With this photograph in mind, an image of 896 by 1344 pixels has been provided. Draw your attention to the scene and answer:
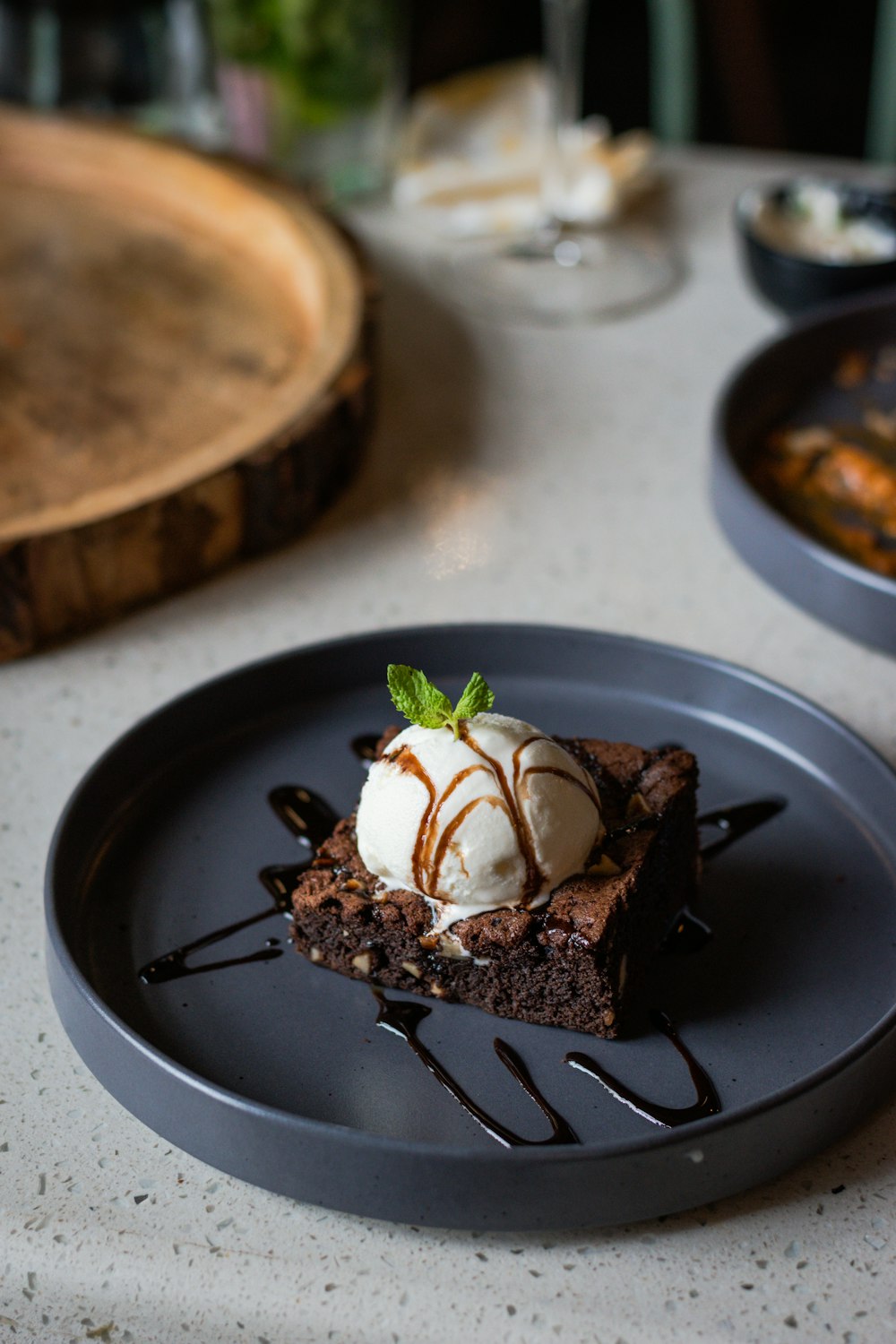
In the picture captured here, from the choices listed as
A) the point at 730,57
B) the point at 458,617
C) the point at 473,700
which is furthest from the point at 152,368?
the point at 730,57

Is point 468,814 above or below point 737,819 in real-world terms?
above

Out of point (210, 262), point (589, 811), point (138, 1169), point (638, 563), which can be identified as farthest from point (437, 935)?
point (210, 262)

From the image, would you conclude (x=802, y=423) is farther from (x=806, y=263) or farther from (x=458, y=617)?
(x=458, y=617)

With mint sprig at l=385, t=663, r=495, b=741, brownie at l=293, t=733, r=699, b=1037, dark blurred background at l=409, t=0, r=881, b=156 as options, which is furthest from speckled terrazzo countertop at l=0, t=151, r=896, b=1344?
dark blurred background at l=409, t=0, r=881, b=156

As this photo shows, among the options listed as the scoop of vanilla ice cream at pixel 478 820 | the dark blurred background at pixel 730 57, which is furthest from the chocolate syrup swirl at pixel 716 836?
the dark blurred background at pixel 730 57

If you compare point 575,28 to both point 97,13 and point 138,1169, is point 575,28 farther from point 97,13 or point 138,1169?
point 138,1169

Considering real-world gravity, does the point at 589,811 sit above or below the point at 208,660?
above

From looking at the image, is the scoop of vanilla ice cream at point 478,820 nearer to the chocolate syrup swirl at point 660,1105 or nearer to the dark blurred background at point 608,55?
the chocolate syrup swirl at point 660,1105
